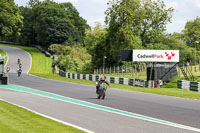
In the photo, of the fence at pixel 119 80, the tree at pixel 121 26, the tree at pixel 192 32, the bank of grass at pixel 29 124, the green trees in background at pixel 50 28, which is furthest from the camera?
the tree at pixel 192 32

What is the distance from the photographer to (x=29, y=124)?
11594 mm

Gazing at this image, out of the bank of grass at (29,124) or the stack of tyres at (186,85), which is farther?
the stack of tyres at (186,85)

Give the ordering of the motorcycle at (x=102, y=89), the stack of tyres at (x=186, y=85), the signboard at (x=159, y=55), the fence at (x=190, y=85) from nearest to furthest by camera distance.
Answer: the motorcycle at (x=102, y=89)
the fence at (x=190, y=85)
the stack of tyres at (x=186, y=85)
the signboard at (x=159, y=55)

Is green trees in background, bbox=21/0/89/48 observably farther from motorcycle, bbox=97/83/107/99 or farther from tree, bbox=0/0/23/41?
motorcycle, bbox=97/83/107/99

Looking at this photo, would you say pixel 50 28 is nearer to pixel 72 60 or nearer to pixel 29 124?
pixel 72 60

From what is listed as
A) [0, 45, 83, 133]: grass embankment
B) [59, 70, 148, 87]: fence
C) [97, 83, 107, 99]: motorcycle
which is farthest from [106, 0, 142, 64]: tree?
[0, 45, 83, 133]: grass embankment

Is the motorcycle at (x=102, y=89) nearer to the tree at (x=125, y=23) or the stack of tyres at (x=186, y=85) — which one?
the stack of tyres at (x=186, y=85)

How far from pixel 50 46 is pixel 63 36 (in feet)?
24.2

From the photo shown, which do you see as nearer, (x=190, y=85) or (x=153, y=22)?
(x=190, y=85)

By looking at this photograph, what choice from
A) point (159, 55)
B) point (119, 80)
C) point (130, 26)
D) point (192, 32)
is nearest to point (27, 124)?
point (159, 55)

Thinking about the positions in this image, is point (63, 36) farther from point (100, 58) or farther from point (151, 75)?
point (151, 75)

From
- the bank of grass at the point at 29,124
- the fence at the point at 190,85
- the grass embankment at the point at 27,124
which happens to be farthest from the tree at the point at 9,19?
the bank of grass at the point at 29,124

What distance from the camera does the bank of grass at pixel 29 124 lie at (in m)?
10.5

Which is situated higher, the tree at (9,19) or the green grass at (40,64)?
the tree at (9,19)
